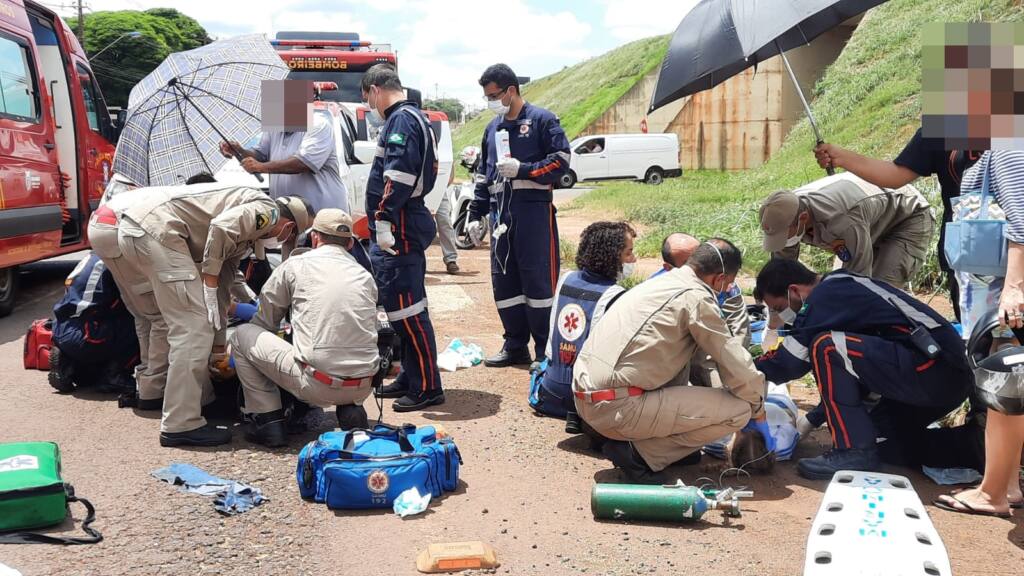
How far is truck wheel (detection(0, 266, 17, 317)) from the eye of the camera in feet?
30.5

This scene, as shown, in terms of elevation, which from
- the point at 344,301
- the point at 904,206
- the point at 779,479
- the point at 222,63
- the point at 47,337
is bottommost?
the point at 779,479

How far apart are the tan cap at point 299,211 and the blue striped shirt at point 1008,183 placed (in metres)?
3.61

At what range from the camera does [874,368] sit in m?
4.53

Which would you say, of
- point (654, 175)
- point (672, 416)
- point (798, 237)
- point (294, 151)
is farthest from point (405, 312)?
point (654, 175)

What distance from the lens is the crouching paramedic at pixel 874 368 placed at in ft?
14.8

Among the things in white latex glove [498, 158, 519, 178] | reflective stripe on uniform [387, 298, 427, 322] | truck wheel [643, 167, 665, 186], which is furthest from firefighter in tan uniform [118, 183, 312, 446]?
truck wheel [643, 167, 665, 186]

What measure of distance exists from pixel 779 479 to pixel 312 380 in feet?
8.14

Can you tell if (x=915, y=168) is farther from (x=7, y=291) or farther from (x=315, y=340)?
(x=7, y=291)

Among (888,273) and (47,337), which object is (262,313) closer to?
(47,337)

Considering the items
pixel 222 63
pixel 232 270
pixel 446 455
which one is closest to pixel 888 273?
pixel 446 455

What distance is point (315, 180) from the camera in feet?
21.9

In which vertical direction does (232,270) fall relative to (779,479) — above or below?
above

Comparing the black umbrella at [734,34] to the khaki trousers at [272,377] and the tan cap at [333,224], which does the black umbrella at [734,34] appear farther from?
the khaki trousers at [272,377]

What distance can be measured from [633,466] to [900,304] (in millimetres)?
1525
